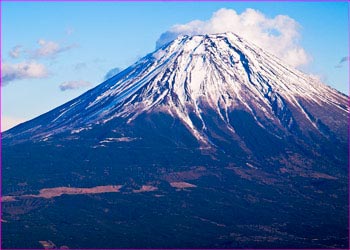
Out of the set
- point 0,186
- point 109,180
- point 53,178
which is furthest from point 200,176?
point 0,186

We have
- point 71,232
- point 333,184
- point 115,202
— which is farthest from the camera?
point 333,184

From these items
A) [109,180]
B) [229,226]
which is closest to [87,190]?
[109,180]

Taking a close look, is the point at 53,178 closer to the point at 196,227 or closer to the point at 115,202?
the point at 115,202

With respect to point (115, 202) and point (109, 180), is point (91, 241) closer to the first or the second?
point (115, 202)

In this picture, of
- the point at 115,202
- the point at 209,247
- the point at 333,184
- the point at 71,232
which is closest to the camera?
the point at 209,247

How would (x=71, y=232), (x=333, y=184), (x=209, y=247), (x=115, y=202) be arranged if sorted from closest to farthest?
(x=209, y=247) → (x=71, y=232) → (x=115, y=202) → (x=333, y=184)

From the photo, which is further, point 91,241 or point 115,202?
point 115,202

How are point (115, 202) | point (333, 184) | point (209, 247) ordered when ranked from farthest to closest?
point (333, 184), point (115, 202), point (209, 247)

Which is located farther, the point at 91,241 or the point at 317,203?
the point at 317,203

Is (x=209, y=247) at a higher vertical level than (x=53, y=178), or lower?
lower
